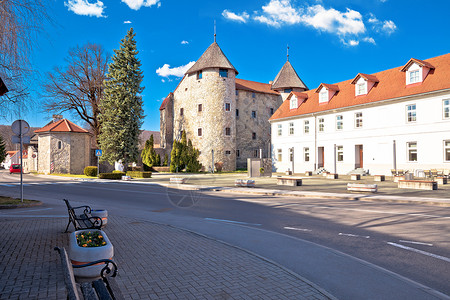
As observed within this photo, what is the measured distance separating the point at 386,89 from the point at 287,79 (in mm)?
29551

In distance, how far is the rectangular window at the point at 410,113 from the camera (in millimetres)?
28823

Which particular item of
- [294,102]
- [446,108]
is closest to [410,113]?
[446,108]

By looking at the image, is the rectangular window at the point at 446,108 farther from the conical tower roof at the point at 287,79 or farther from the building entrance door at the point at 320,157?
the conical tower roof at the point at 287,79

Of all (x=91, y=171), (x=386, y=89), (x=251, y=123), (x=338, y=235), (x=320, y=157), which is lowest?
(x=338, y=235)

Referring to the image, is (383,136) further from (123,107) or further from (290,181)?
(123,107)

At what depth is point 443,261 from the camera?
20.2ft

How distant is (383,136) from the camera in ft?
103

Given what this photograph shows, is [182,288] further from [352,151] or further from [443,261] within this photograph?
[352,151]

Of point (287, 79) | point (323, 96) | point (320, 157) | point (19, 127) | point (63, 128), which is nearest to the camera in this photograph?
point (19, 127)

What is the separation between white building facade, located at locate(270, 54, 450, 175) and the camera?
2722 cm

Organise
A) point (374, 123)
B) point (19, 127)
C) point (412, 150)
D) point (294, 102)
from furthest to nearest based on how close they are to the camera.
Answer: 1. point (294, 102)
2. point (374, 123)
3. point (412, 150)
4. point (19, 127)

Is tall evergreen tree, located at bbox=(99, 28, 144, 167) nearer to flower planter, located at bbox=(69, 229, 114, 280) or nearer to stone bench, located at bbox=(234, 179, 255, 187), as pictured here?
stone bench, located at bbox=(234, 179, 255, 187)

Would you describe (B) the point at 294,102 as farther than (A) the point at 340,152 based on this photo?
Yes

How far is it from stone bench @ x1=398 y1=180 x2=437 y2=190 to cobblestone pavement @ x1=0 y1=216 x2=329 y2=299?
1664cm
